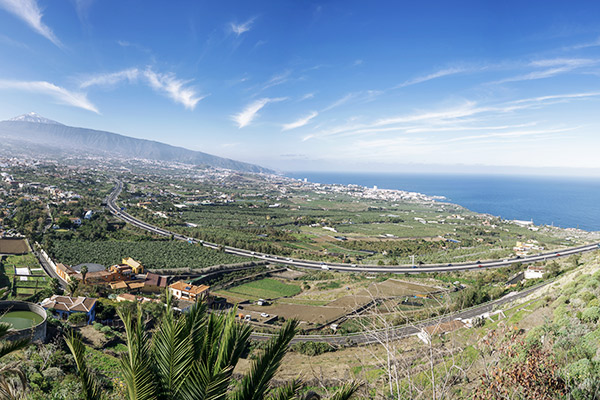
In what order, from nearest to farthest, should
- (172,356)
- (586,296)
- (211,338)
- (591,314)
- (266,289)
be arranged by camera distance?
(172,356) → (211,338) → (591,314) → (586,296) → (266,289)

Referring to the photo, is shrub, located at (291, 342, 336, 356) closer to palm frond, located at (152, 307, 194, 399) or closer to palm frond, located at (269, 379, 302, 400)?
palm frond, located at (152, 307, 194, 399)

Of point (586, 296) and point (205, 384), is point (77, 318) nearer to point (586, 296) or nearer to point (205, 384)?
point (205, 384)

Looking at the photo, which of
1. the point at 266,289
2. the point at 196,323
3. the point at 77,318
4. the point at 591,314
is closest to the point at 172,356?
the point at 196,323

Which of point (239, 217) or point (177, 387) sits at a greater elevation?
point (177, 387)

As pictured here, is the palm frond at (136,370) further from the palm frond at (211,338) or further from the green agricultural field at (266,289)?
the green agricultural field at (266,289)

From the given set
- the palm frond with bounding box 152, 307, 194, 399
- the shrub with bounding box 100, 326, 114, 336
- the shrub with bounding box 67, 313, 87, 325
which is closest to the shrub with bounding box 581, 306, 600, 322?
the palm frond with bounding box 152, 307, 194, 399

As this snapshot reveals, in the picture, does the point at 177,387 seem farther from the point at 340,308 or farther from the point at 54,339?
the point at 340,308

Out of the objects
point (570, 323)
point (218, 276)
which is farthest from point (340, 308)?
point (570, 323)
